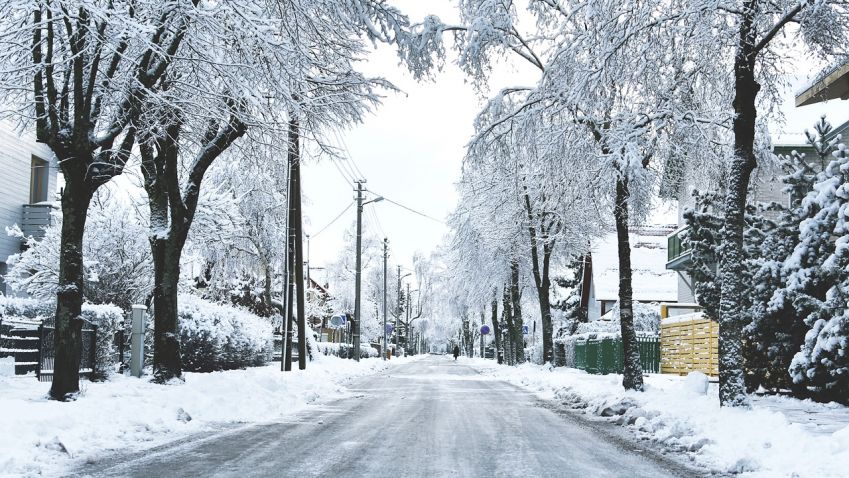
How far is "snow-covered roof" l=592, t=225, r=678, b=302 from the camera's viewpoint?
43969 mm

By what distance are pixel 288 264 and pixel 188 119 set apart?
36.4 ft

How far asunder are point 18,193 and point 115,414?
19.7 metres

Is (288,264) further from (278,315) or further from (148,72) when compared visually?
(278,315)

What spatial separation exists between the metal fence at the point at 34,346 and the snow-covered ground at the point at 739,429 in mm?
9780

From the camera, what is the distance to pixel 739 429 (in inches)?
360

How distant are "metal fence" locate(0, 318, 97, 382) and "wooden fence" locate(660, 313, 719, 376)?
46.3 ft

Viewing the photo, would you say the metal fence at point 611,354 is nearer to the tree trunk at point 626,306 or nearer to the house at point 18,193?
the tree trunk at point 626,306

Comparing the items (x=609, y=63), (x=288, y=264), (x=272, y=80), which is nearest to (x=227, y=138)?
(x=272, y=80)

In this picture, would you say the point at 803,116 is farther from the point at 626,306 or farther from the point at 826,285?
the point at 826,285

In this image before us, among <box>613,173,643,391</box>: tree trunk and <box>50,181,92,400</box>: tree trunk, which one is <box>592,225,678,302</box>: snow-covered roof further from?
<box>50,181,92,400</box>: tree trunk

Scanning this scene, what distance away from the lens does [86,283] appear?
2119cm

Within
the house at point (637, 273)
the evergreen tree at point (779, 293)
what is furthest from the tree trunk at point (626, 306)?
the house at point (637, 273)

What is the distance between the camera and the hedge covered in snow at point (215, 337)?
20812mm

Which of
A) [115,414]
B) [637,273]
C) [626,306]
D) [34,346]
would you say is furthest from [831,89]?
[637,273]
